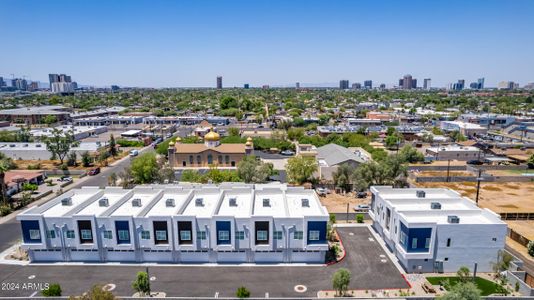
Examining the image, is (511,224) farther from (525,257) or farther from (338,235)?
(338,235)

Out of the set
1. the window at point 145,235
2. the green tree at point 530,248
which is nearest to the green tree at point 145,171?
the window at point 145,235

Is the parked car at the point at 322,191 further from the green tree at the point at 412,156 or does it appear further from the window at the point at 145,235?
the window at the point at 145,235

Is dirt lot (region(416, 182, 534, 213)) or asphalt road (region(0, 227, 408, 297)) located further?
dirt lot (region(416, 182, 534, 213))

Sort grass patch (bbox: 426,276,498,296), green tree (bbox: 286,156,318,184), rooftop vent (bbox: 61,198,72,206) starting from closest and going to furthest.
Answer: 1. grass patch (bbox: 426,276,498,296)
2. rooftop vent (bbox: 61,198,72,206)
3. green tree (bbox: 286,156,318,184)

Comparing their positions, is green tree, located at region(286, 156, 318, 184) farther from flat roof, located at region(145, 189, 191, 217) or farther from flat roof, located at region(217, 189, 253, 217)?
flat roof, located at region(145, 189, 191, 217)

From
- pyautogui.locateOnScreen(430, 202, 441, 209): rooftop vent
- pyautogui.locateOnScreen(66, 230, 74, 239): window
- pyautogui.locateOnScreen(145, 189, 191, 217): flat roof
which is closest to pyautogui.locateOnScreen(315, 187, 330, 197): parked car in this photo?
pyautogui.locateOnScreen(430, 202, 441, 209): rooftop vent

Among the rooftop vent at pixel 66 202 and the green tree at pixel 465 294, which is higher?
the rooftop vent at pixel 66 202
